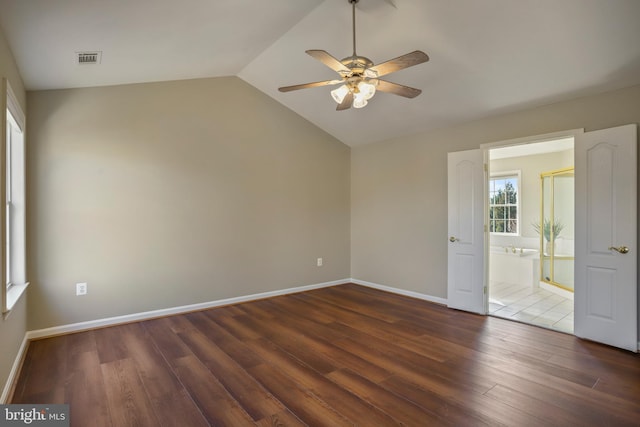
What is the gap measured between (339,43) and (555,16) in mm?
1946

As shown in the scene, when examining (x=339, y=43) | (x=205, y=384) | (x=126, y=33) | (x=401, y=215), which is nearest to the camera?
(x=205, y=384)

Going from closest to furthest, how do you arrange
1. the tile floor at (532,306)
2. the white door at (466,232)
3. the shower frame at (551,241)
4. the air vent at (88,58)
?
the air vent at (88,58) → the tile floor at (532,306) → the white door at (466,232) → the shower frame at (551,241)

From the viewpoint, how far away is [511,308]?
4637 mm

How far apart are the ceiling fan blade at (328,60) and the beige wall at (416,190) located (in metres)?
2.58

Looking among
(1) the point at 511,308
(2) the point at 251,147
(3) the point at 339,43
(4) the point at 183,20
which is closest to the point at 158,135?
(2) the point at 251,147

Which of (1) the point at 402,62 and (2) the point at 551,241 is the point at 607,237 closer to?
(1) the point at 402,62

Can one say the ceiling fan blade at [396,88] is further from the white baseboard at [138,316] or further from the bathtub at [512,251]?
the bathtub at [512,251]

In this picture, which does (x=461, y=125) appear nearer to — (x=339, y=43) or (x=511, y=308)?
(x=339, y=43)

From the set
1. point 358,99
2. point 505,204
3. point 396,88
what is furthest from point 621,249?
point 505,204

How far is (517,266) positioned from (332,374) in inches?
199

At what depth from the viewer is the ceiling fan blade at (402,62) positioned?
2.30 m

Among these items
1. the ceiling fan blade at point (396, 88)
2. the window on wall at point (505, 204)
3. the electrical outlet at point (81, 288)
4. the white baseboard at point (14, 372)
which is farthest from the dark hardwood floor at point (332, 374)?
the window on wall at point (505, 204)

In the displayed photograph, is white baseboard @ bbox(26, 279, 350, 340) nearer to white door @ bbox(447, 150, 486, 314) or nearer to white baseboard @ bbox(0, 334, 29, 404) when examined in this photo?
white baseboard @ bbox(0, 334, 29, 404)

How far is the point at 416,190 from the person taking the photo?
515 centimetres
